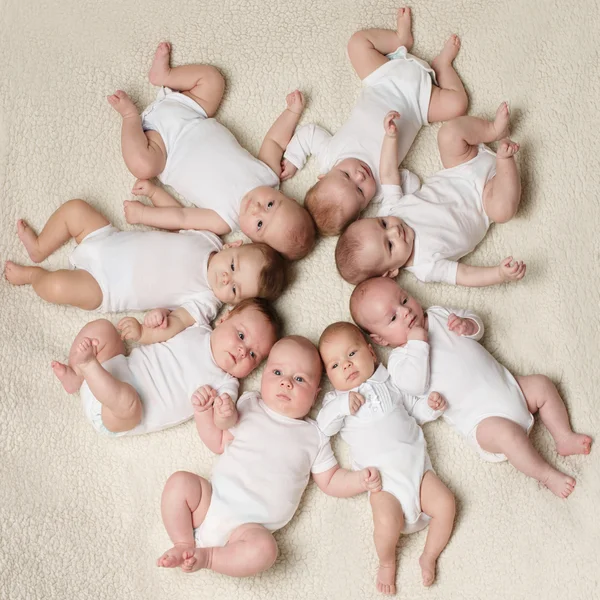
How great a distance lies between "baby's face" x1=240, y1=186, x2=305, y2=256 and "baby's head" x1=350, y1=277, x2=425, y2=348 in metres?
0.23

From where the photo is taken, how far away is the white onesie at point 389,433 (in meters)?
1.80

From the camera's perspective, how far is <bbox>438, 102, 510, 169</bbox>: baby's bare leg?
2.03m

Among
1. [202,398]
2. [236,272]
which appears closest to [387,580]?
[202,398]

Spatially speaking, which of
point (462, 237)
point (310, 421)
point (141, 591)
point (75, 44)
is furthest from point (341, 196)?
point (141, 591)

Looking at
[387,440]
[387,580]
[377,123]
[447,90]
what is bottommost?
[387,580]

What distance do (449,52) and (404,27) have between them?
15 centimetres

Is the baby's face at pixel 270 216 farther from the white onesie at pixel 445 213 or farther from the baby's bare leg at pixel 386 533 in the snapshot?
the baby's bare leg at pixel 386 533

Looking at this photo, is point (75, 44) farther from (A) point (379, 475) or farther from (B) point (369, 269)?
(A) point (379, 475)

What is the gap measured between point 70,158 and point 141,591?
113cm

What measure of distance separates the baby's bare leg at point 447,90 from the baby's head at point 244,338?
2.40 feet

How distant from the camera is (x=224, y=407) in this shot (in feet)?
5.94

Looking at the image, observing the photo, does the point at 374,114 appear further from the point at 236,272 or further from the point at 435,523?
the point at 435,523

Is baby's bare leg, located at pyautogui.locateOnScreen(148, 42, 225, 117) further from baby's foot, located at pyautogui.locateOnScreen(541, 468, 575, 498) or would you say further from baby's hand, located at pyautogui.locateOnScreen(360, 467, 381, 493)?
baby's foot, located at pyautogui.locateOnScreen(541, 468, 575, 498)

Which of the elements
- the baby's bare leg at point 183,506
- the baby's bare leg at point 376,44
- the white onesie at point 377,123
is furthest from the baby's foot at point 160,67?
the baby's bare leg at point 183,506
